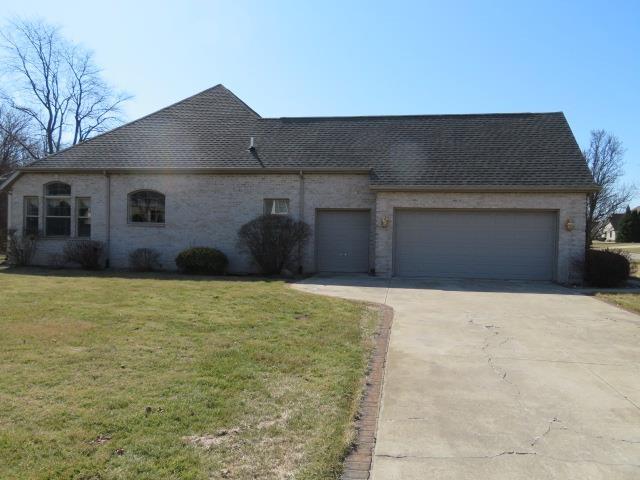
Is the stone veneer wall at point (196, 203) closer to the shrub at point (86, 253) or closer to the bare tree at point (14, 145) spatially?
the shrub at point (86, 253)

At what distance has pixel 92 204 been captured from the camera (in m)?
18.2

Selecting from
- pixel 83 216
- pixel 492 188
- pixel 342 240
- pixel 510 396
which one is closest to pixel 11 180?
pixel 83 216

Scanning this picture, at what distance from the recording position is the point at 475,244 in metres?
16.0

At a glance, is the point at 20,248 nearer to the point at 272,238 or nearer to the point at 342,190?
the point at 272,238

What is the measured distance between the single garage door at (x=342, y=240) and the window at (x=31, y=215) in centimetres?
1069

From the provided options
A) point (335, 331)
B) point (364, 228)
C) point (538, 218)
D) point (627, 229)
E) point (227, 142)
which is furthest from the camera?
point (627, 229)

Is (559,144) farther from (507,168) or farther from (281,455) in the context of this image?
(281,455)

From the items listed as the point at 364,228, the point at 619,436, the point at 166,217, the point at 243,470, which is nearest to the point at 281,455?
the point at 243,470

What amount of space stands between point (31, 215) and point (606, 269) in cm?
1986

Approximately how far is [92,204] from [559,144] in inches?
669

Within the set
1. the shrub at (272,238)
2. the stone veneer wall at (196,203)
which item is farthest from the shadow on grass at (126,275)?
the stone veneer wall at (196,203)

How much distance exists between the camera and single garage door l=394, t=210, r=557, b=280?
15.8m

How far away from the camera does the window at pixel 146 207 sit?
59.3 feet

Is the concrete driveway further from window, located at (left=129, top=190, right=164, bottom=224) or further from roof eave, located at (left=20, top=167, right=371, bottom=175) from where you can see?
window, located at (left=129, top=190, right=164, bottom=224)
